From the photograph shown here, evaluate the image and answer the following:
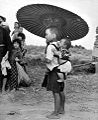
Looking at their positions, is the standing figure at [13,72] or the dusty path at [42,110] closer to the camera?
the dusty path at [42,110]

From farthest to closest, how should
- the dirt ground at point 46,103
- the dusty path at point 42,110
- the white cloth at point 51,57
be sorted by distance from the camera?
1. the dirt ground at point 46,103
2. the dusty path at point 42,110
3. the white cloth at point 51,57

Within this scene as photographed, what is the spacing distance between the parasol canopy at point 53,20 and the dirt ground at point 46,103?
1399 millimetres

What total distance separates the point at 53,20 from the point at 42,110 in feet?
5.38

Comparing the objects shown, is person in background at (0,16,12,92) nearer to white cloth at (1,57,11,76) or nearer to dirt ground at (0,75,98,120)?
white cloth at (1,57,11,76)

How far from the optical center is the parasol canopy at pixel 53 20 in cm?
589

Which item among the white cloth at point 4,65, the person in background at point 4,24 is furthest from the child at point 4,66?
the person in background at point 4,24

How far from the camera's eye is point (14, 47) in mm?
8188

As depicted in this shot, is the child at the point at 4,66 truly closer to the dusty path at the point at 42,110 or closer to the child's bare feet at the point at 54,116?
the dusty path at the point at 42,110

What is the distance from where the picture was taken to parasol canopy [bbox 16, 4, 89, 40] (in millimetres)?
5895

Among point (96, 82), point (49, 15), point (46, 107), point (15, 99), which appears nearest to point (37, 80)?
point (96, 82)

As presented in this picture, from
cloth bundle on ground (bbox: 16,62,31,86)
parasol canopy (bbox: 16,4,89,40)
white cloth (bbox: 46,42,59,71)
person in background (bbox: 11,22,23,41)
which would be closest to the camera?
white cloth (bbox: 46,42,59,71)

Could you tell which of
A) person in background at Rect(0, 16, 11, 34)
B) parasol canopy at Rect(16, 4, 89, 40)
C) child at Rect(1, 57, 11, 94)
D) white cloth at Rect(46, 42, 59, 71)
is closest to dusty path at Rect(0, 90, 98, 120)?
child at Rect(1, 57, 11, 94)

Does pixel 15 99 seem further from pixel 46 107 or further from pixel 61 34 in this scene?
pixel 61 34

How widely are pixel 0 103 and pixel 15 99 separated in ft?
1.77
